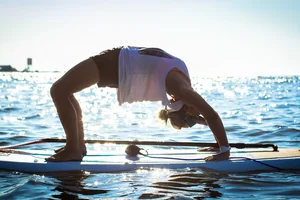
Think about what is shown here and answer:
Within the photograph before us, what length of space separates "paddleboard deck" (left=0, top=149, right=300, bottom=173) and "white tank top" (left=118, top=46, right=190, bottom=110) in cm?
81

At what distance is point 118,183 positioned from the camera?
4.64 m

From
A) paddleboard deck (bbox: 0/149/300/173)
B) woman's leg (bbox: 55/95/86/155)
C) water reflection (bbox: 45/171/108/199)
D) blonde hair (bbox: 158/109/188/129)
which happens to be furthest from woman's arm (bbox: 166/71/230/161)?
water reflection (bbox: 45/171/108/199)

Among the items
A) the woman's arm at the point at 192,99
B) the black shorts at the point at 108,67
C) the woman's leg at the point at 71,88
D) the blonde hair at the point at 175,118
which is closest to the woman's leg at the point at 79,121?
the woman's leg at the point at 71,88

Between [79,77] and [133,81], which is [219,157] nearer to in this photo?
[133,81]

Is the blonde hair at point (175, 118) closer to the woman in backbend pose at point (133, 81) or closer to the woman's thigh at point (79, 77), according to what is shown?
the woman in backbend pose at point (133, 81)

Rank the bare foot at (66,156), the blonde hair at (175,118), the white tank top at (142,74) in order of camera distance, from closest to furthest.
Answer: the white tank top at (142,74)
the blonde hair at (175,118)
the bare foot at (66,156)

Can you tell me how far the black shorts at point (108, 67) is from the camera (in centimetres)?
471

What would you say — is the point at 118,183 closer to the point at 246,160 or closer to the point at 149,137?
the point at 246,160

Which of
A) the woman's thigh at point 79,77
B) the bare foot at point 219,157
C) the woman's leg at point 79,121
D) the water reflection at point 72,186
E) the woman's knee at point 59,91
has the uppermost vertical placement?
the woman's thigh at point 79,77

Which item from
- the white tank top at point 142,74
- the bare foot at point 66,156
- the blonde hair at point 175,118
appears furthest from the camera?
the bare foot at point 66,156

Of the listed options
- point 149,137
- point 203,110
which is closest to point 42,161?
point 203,110

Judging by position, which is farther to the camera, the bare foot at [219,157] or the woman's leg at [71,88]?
the bare foot at [219,157]

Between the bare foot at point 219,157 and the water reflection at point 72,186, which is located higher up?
the bare foot at point 219,157

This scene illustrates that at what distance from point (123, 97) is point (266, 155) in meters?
2.01
